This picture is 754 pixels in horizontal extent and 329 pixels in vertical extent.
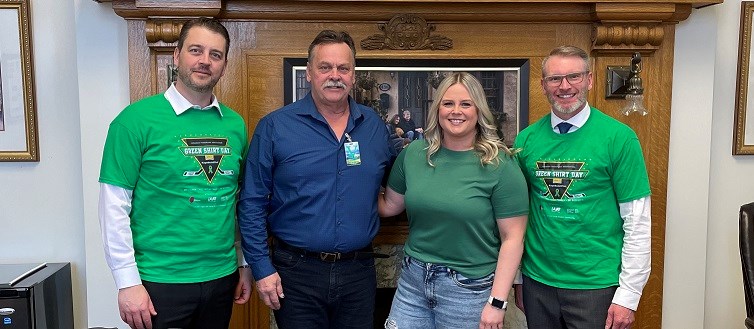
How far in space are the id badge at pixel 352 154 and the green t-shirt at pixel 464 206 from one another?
20 centimetres

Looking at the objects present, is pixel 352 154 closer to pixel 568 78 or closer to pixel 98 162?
pixel 568 78

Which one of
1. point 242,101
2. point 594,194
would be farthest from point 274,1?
point 594,194

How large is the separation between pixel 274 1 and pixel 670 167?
188 cm

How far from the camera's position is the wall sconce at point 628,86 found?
8.54ft

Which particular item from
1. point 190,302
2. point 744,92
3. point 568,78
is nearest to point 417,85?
point 568,78

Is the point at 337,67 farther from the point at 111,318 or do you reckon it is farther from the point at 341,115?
the point at 111,318

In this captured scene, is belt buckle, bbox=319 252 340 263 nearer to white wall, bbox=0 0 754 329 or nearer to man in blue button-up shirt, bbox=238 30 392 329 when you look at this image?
man in blue button-up shirt, bbox=238 30 392 329

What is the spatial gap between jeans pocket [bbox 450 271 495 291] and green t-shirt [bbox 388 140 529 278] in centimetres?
2

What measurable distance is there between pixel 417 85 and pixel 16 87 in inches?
69.0

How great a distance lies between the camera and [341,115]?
83.8 inches

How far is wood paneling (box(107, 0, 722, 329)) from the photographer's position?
2652mm

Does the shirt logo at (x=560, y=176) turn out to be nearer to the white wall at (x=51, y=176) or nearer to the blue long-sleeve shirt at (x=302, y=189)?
the blue long-sleeve shirt at (x=302, y=189)

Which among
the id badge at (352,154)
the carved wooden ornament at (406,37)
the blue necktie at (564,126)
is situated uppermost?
the carved wooden ornament at (406,37)

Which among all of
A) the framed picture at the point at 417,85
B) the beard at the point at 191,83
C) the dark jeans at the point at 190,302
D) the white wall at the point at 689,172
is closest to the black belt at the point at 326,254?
the dark jeans at the point at 190,302
